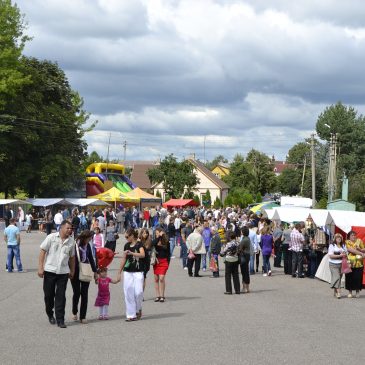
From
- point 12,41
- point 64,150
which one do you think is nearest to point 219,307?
point 12,41

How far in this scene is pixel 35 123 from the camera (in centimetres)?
5731

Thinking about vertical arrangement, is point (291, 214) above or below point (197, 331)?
above

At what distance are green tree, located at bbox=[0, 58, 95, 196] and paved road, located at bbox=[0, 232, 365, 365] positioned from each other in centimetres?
3842

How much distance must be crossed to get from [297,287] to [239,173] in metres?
92.6

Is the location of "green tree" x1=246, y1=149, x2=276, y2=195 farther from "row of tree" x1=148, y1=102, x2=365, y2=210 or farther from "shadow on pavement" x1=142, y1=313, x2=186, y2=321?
"shadow on pavement" x1=142, y1=313, x2=186, y2=321

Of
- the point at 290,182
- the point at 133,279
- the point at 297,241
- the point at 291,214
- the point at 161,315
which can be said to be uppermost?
the point at 290,182

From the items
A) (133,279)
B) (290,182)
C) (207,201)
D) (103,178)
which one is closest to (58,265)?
(133,279)

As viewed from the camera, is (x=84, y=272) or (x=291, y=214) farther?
(x=291, y=214)

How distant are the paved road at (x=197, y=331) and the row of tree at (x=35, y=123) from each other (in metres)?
37.4

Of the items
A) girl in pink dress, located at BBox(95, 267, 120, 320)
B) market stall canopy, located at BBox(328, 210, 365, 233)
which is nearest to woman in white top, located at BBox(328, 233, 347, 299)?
market stall canopy, located at BBox(328, 210, 365, 233)

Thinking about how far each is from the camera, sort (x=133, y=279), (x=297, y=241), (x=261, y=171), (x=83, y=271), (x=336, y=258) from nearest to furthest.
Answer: (x=83, y=271)
(x=133, y=279)
(x=336, y=258)
(x=297, y=241)
(x=261, y=171)

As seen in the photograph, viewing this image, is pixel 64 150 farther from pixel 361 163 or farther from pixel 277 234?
pixel 361 163

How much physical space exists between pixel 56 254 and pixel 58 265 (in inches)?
6.9

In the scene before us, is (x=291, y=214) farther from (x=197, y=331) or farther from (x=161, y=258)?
(x=197, y=331)
